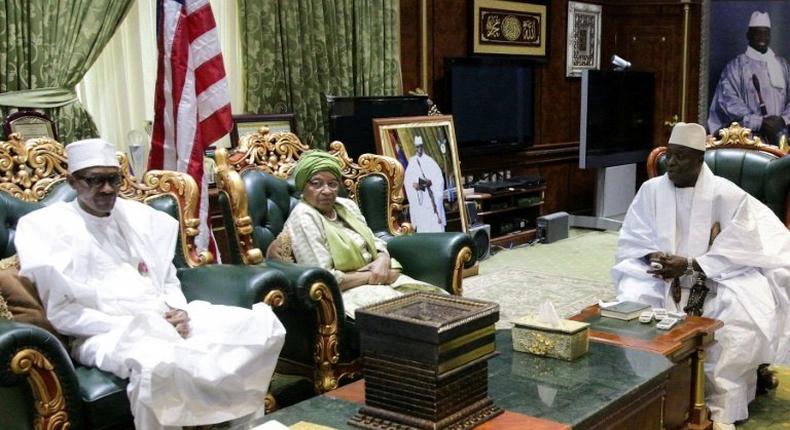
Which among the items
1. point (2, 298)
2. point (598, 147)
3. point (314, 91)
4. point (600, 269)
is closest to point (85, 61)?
point (314, 91)

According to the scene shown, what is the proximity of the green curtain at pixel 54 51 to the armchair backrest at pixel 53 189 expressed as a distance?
1234 mm

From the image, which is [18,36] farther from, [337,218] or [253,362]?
[253,362]

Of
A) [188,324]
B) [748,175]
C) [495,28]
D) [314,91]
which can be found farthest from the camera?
[495,28]

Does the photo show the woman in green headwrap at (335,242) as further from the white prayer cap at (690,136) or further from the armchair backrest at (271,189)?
the white prayer cap at (690,136)

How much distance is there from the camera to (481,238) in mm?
6176

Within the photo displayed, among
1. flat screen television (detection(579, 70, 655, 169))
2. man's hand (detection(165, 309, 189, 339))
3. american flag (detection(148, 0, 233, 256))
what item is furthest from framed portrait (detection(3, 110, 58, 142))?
flat screen television (detection(579, 70, 655, 169))

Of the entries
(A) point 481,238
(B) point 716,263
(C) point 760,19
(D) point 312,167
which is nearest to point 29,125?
(D) point 312,167

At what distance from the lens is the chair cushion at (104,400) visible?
2.32 meters

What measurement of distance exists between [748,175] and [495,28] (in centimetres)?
353

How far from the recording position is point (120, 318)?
8.57 ft

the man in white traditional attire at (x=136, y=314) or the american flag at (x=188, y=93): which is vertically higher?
the american flag at (x=188, y=93)

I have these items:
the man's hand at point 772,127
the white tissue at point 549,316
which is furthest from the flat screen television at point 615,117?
the white tissue at point 549,316

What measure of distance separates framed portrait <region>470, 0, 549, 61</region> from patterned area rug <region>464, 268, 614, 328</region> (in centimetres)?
217

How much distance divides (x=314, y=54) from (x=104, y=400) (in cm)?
354
